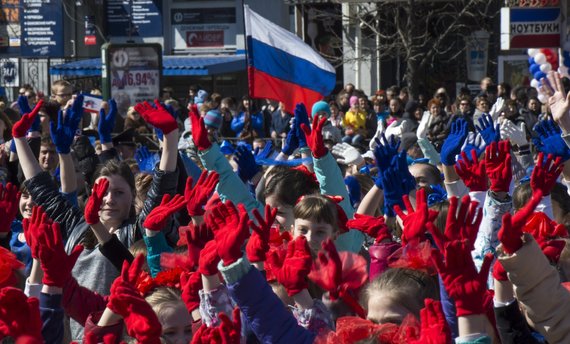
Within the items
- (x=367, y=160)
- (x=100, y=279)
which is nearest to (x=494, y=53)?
(x=367, y=160)

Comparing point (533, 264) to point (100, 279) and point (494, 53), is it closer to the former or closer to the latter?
point (100, 279)

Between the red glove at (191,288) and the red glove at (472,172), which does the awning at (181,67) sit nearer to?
the red glove at (472,172)

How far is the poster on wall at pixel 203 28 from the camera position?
3522 cm

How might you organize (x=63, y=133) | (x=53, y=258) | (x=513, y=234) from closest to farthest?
(x=513, y=234) → (x=53, y=258) → (x=63, y=133)

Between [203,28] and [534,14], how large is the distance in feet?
61.3

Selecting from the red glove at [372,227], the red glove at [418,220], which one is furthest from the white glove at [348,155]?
the red glove at [418,220]

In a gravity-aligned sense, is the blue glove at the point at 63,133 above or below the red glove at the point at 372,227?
above

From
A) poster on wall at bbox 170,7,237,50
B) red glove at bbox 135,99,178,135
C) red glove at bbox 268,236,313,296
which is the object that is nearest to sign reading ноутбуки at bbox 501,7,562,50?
red glove at bbox 135,99,178,135

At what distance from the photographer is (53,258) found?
4129mm

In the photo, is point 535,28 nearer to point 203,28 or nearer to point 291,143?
point 291,143

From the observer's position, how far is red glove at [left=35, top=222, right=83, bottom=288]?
13.5 feet

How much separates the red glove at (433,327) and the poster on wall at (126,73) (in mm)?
13127

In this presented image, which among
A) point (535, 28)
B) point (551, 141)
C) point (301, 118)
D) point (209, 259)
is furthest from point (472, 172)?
point (535, 28)

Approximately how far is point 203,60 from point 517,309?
2923 centimetres
